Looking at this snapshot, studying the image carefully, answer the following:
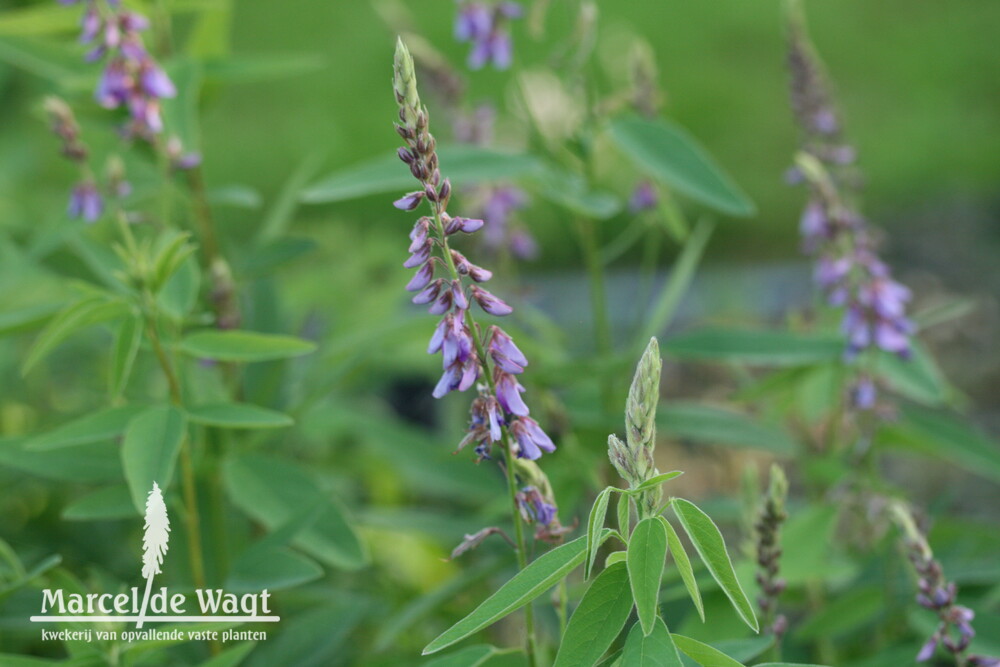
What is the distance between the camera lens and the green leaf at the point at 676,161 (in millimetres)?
1844

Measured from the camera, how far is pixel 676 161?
6.35 feet

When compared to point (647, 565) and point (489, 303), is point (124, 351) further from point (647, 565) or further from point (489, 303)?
point (647, 565)

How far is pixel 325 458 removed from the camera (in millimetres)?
3229

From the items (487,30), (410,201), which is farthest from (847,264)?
(410,201)

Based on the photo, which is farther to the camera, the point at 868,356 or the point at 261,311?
the point at 261,311

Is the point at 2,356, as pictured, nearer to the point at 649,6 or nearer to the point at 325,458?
the point at 325,458

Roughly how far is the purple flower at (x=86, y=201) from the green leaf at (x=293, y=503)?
0.49 metres

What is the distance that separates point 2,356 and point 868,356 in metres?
2.42

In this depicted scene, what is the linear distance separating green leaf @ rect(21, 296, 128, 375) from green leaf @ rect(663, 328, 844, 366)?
1.00m

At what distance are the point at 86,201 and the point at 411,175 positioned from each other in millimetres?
572

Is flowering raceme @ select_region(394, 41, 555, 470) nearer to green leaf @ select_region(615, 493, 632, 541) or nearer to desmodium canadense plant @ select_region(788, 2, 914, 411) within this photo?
green leaf @ select_region(615, 493, 632, 541)

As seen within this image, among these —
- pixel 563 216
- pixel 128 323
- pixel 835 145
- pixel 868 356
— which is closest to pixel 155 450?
pixel 128 323

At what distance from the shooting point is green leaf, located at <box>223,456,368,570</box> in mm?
1675

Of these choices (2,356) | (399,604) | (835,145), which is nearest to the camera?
(835,145)
